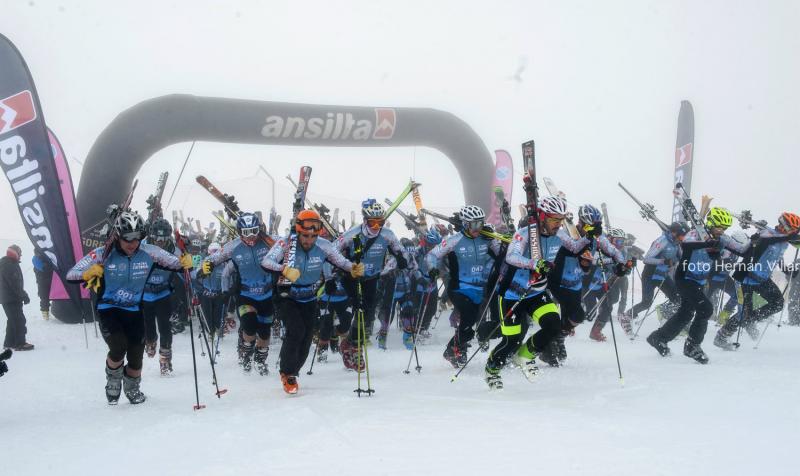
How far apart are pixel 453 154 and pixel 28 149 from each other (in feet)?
44.0

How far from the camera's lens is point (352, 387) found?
7352 mm

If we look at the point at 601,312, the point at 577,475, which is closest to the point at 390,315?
the point at 601,312

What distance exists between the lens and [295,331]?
7102 millimetres

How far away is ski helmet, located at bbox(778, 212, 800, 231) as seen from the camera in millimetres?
9852

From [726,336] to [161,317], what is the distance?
30.6 feet

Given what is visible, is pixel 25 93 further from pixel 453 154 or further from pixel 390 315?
pixel 453 154

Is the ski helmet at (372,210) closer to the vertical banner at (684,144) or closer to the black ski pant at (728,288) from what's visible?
the black ski pant at (728,288)

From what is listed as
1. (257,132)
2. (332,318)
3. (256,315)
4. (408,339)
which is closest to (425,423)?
(256,315)

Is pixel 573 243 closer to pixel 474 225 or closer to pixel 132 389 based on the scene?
pixel 474 225

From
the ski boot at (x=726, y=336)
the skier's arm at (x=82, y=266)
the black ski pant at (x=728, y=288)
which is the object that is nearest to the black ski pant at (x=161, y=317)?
the skier's arm at (x=82, y=266)

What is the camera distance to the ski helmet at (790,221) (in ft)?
32.3

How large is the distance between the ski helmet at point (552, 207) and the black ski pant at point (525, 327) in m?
0.99

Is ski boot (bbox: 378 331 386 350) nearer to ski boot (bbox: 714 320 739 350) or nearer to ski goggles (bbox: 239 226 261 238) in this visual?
ski goggles (bbox: 239 226 261 238)

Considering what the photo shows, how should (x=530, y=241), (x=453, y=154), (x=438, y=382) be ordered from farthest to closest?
(x=453, y=154) → (x=438, y=382) → (x=530, y=241)
